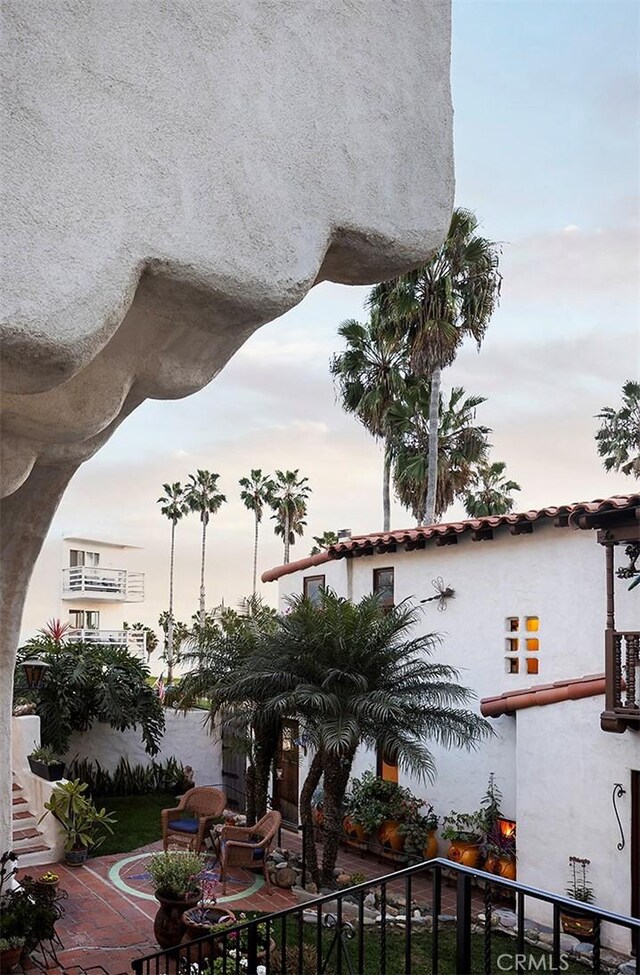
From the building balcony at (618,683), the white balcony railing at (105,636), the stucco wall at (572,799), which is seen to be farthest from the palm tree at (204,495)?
the building balcony at (618,683)

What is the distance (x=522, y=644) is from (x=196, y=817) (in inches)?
210

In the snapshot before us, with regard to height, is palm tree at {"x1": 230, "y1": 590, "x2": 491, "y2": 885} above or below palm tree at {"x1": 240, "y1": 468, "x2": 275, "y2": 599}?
below

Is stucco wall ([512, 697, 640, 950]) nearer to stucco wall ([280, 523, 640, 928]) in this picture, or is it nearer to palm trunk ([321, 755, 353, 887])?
stucco wall ([280, 523, 640, 928])

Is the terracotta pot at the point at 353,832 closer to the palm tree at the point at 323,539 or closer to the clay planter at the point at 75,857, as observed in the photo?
the clay planter at the point at 75,857

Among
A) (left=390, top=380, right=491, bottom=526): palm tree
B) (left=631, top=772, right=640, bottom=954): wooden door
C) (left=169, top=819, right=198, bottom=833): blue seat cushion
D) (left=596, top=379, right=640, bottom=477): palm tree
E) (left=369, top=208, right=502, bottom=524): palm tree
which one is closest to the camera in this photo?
(left=631, top=772, right=640, bottom=954): wooden door

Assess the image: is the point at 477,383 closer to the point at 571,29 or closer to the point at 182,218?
the point at 571,29

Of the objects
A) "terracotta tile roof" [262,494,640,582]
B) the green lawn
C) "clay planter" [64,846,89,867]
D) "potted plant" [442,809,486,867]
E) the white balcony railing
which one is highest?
"terracotta tile roof" [262,494,640,582]

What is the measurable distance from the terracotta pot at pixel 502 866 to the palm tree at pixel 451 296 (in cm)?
1077

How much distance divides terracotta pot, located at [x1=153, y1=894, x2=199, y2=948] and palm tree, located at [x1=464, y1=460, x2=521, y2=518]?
20.7m

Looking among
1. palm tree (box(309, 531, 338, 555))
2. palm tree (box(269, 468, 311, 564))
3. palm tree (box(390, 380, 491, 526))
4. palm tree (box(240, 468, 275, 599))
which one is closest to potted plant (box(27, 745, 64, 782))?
→ palm tree (box(390, 380, 491, 526))

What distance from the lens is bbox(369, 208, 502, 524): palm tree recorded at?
17.6m

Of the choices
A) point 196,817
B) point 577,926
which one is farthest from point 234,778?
point 577,926

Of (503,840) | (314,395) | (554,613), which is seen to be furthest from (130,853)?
(314,395)

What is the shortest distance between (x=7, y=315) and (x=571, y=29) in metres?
3.08
